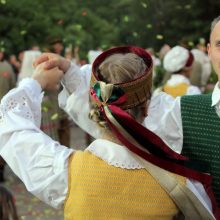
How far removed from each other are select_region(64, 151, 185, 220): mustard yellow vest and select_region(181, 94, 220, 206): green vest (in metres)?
0.57

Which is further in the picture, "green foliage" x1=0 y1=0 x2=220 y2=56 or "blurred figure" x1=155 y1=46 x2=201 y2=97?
"green foliage" x1=0 y1=0 x2=220 y2=56

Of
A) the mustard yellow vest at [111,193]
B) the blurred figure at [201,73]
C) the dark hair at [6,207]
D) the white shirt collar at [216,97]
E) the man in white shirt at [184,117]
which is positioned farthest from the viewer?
the blurred figure at [201,73]

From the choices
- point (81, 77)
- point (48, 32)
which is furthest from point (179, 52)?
point (48, 32)

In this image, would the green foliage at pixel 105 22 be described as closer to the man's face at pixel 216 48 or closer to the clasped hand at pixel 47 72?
the man's face at pixel 216 48

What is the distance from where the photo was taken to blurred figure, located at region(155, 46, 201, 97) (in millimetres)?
6461


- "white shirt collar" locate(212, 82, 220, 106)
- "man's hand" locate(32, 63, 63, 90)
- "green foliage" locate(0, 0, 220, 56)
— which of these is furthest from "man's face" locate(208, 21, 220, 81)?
"green foliage" locate(0, 0, 220, 56)

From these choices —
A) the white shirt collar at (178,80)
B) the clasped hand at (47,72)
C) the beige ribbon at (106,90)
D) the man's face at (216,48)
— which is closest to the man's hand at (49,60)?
the clasped hand at (47,72)

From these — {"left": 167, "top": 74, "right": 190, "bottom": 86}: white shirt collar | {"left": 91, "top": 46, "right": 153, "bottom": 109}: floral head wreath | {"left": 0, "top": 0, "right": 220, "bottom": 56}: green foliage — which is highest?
{"left": 91, "top": 46, "right": 153, "bottom": 109}: floral head wreath

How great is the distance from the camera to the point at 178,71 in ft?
22.4

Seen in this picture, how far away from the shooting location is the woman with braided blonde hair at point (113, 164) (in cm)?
194

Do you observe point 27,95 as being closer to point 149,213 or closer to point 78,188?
point 78,188

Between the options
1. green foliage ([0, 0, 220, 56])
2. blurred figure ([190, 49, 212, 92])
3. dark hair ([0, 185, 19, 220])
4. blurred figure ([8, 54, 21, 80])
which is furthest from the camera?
green foliage ([0, 0, 220, 56])

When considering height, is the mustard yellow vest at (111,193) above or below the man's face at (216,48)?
below

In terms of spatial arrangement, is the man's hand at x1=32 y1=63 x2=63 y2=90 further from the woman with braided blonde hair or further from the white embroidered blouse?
the woman with braided blonde hair
